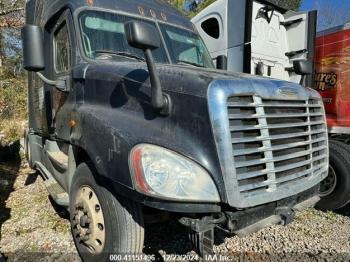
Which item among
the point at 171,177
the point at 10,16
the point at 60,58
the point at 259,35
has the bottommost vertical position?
the point at 171,177

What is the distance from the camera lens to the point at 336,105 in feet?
18.0

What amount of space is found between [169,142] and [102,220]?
3.26 ft

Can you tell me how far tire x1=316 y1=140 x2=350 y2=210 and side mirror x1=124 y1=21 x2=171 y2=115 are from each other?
11.4 ft

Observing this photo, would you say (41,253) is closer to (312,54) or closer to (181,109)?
(181,109)

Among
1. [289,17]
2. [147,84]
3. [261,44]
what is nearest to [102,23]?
[147,84]

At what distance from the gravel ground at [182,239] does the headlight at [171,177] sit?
1.43 m

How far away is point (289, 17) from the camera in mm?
7141

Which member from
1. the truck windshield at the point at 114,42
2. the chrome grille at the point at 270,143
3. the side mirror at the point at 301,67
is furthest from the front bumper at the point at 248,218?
the truck windshield at the point at 114,42

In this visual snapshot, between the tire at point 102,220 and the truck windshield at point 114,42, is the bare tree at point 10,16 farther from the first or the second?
the tire at point 102,220

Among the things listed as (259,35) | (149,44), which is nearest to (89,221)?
(149,44)

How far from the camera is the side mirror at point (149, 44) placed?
2.47m

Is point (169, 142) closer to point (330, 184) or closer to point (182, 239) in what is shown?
point (182, 239)

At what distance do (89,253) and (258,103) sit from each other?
6.49 feet

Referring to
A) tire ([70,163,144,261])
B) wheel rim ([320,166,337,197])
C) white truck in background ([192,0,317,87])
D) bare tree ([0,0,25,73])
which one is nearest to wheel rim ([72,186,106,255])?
tire ([70,163,144,261])
